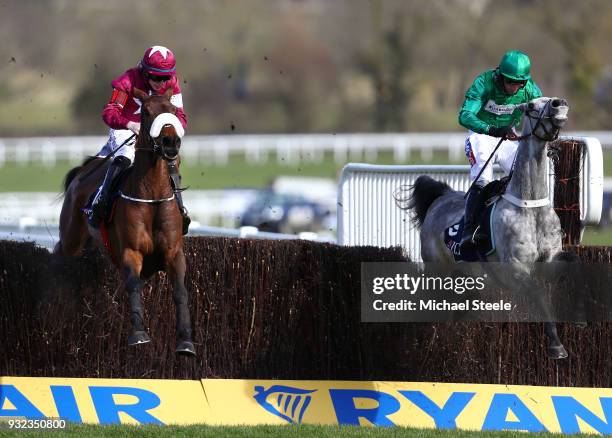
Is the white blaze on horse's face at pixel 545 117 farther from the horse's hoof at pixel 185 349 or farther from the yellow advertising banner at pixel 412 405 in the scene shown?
the horse's hoof at pixel 185 349

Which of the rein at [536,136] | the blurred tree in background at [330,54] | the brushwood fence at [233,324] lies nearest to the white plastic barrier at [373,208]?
the rein at [536,136]

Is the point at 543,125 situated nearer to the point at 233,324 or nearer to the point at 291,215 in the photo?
the point at 233,324

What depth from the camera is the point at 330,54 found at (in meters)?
34.7

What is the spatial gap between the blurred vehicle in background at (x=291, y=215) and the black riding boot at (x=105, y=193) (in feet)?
47.4

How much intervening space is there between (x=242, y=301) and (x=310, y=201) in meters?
16.3

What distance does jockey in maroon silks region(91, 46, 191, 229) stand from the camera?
305 inches

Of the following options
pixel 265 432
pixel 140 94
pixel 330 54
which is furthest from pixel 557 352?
pixel 330 54

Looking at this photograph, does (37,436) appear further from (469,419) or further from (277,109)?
(277,109)

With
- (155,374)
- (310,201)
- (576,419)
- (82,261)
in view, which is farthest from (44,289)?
(310,201)

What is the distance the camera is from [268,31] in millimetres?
34969

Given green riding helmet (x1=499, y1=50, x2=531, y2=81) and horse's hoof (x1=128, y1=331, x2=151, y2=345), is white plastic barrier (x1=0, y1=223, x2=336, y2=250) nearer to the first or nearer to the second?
horse's hoof (x1=128, y1=331, x2=151, y2=345)

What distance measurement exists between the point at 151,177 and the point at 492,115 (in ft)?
8.87

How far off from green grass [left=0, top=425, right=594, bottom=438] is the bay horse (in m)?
0.49

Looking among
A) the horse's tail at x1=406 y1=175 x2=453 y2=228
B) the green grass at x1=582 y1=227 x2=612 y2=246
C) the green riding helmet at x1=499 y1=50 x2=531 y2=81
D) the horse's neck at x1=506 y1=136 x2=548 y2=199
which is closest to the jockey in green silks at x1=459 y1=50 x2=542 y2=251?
the green riding helmet at x1=499 y1=50 x2=531 y2=81
